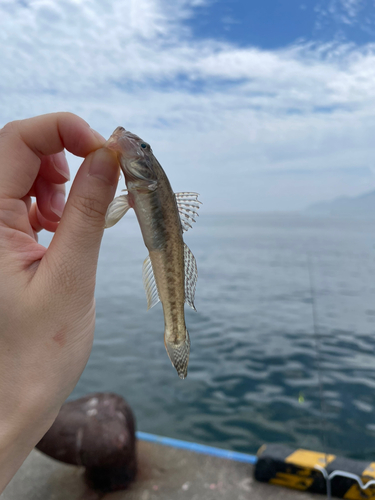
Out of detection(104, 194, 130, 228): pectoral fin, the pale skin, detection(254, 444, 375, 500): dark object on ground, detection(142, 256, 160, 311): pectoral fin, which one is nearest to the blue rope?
detection(254, 444, 375, 500): dark object on ground

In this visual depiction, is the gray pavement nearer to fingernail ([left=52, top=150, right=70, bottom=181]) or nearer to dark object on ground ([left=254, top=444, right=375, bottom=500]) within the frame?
dark object on ground ([left=254, top=444, right=375, bottom=500])

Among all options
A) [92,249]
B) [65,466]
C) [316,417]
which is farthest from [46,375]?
[316,417]

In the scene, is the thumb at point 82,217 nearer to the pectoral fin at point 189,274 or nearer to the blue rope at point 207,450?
the pectoral fin at point 189,274

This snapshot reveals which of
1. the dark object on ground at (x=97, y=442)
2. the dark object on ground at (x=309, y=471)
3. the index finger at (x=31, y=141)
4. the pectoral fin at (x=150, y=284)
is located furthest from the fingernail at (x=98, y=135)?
the dark object on ground at (x=309, y=471)

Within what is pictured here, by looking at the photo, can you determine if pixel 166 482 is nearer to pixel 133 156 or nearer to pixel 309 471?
pixel 309 471

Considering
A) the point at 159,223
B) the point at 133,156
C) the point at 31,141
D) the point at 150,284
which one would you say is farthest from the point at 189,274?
the point at 31,141

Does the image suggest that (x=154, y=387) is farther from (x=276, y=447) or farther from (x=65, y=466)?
(x=276, y=447)
